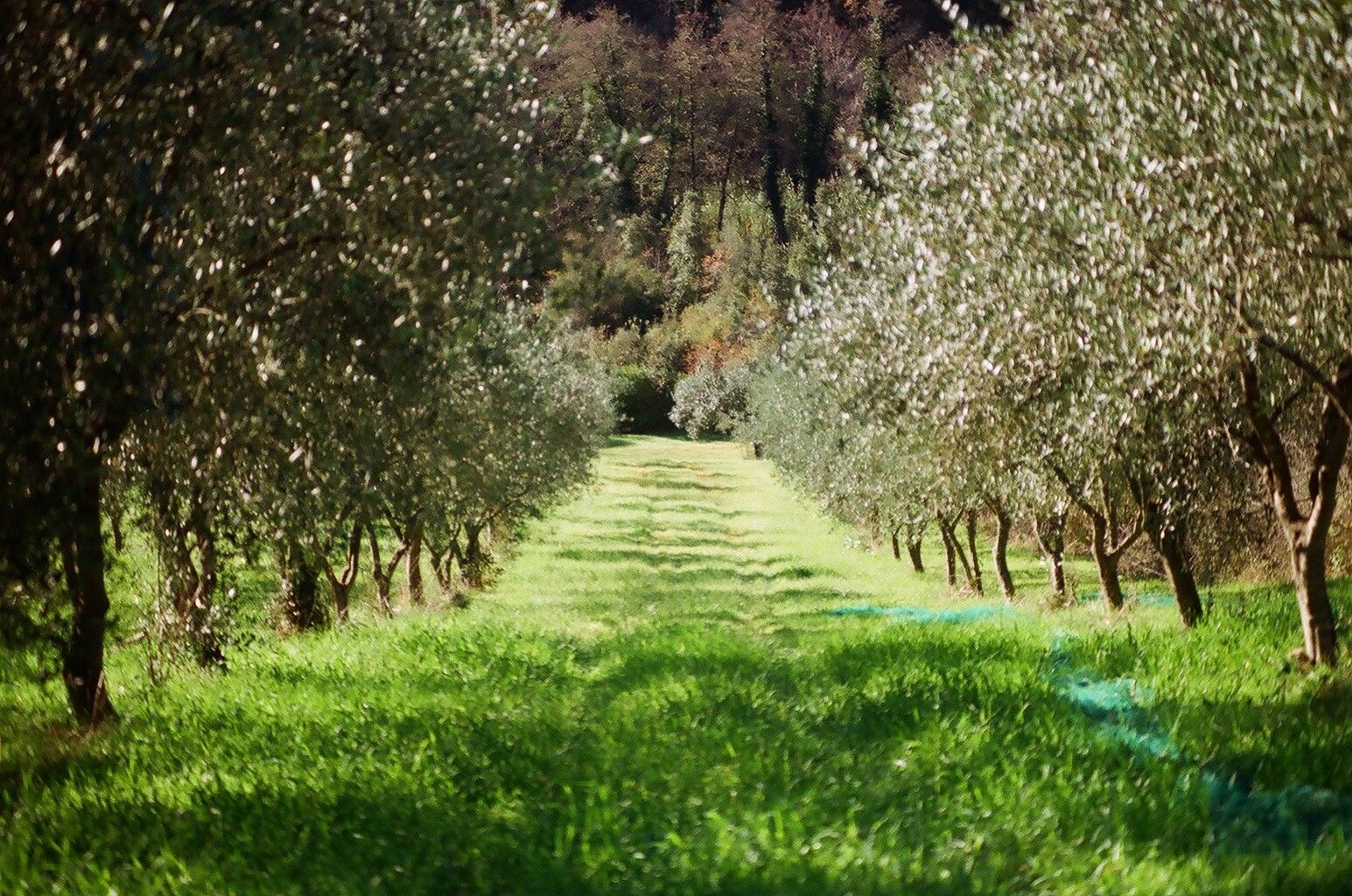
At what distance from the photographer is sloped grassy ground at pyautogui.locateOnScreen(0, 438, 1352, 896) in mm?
6355

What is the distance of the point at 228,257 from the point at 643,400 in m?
87.0

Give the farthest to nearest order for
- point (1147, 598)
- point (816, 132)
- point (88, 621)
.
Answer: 1. point (816, 132)
2. point (1147, 598)
3. point (88, 621)

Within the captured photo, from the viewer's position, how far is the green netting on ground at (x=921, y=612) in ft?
56.3

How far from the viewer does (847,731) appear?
9.66 m

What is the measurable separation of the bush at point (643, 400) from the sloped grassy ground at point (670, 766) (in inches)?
3094

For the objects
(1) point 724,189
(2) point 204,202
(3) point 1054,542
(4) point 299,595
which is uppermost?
(1) point 724,189

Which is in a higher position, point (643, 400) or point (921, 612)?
point (643, 400)

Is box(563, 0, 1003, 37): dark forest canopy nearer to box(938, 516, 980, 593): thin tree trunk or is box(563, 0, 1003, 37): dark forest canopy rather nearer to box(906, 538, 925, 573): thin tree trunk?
box(906, 538, 925, 573): thin tree trunk

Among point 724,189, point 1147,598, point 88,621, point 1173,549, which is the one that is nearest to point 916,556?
point 1147,598

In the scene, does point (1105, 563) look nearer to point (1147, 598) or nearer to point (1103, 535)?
point (1103, 535)

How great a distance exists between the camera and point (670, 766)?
28.3 feet

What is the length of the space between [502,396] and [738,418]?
182 feet

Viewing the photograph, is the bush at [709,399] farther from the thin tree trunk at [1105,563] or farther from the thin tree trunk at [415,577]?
the thin tree trunk at [1105,563]

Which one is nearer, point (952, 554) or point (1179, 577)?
point (1179, 577)
